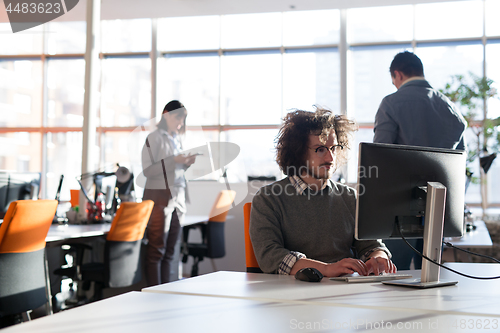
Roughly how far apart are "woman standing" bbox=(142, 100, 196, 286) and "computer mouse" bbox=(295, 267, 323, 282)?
2.07 meters

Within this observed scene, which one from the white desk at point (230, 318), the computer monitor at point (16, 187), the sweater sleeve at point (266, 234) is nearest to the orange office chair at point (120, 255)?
the computer monitor at point (16, 187)

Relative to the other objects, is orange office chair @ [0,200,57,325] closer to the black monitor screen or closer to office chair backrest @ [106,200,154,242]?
office chair backrest @ [106,200,154,242]

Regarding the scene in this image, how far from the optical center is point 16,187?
382 cm

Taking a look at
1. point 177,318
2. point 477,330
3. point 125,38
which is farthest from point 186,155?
point 125,38

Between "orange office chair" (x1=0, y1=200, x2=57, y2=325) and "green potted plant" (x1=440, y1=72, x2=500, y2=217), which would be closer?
"orange office chair" (x1=0, y1=200, x2=57, y2=325)

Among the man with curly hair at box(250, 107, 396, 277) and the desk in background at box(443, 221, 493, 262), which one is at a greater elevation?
the man with curly hair at box(250, 107, 396, 277)

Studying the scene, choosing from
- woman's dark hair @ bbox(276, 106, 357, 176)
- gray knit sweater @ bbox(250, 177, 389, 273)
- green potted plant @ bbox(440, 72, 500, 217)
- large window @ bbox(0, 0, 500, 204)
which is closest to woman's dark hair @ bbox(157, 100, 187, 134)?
woman's dark hair @ bbox(276, 106, 357, 176)

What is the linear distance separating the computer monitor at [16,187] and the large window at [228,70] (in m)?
2.70

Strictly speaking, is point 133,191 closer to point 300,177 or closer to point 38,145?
point 300,177

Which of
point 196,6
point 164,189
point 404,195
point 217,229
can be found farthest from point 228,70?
point 404,195

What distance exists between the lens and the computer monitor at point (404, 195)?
1341mm

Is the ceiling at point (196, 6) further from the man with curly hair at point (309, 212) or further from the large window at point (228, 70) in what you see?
the man with curly hair at point (309, 212)

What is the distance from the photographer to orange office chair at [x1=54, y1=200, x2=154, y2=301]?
3.16m

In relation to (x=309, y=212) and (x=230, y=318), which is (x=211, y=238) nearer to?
(x=309, y=212)
